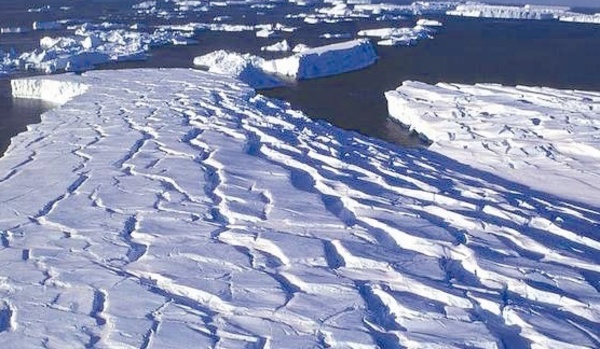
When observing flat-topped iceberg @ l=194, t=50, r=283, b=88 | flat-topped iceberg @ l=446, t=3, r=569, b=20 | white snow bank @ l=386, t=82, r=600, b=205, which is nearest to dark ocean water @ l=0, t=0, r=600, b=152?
flat-topped iceberg @ l=194, t=50, r=283, b=88

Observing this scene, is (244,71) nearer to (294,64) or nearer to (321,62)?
(294,64)

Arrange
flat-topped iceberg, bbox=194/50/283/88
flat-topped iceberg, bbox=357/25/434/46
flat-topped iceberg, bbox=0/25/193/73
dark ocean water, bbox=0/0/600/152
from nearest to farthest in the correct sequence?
1. dark ocean water, bbox=0/0/600/152
2. flat-topped iceberg, bbox=194/50/283/88
3. flat-topped iceberg, bbox=0/25/193/73
4. flat-topped iceberg, bbox=357/25/434/46

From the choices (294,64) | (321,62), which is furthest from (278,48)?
(294,64)

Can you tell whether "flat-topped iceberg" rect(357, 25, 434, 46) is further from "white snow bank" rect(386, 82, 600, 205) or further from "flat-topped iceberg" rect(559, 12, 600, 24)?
"flat-topped iceberg" rect(559, 12, 600, 24)

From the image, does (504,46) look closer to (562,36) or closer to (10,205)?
(562,36)

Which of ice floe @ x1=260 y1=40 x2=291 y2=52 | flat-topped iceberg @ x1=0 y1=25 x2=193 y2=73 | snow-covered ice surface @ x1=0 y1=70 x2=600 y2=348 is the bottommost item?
ice floe @ x1=260 y1=40 x2=291 y2=52

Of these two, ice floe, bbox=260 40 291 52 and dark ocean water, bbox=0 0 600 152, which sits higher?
ice floe, bbox=260 40 291 52
